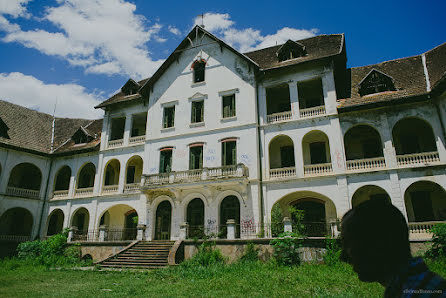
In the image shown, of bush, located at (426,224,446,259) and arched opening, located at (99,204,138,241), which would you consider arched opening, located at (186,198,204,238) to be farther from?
bush, located at (426,224,446,259)

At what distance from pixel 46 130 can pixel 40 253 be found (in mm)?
13277

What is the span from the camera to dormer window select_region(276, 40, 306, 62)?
21.3 metres

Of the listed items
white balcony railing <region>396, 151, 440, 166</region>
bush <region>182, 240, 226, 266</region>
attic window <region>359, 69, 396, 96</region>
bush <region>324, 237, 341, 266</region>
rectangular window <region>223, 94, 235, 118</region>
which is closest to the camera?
bush <region>324, 237, 341, 266</region>

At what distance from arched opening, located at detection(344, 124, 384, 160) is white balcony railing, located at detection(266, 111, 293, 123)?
3.89 meters

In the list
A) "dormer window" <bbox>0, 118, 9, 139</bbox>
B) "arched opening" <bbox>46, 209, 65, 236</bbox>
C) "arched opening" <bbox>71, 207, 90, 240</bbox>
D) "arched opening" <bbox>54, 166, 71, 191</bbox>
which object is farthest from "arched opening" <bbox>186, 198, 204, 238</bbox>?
"dormer window" <bbox>0, 118, 9, 139</bbox>

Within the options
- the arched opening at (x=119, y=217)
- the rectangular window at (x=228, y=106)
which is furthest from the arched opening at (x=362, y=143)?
the arched opening at (x=119, y=217)

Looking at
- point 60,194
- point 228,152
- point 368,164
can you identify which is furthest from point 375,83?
point 60,194

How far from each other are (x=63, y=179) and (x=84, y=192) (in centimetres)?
391

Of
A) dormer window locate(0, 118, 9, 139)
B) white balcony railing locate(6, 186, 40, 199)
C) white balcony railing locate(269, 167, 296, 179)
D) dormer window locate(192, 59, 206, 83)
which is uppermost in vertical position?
dormer window locate(192, 59, 206, 83)

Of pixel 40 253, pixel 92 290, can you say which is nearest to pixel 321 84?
pixel 92 290

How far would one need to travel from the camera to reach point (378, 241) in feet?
6.12

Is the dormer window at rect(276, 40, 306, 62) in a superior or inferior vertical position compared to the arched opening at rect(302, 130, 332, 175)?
superior

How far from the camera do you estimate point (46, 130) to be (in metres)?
29.4

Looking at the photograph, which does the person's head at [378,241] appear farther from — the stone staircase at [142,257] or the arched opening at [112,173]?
the arched opening at [112,173]
